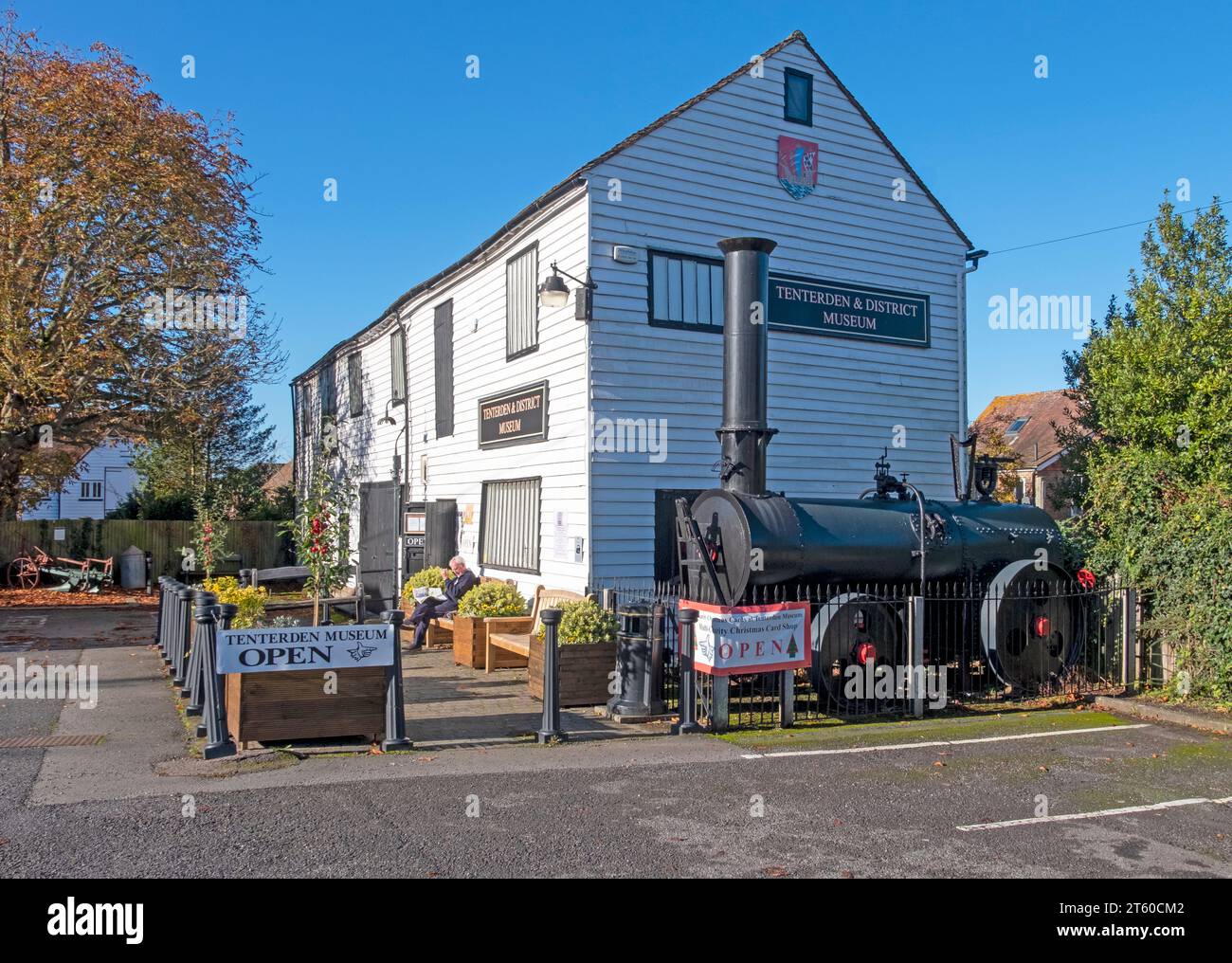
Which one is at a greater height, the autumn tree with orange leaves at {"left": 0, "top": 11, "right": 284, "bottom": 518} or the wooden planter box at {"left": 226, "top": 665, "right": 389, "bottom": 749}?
the autumn tree with orange leaves at {"left": 0, "top": 11, "right": 284, "bottom": 518}

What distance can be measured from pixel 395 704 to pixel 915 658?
5.10m

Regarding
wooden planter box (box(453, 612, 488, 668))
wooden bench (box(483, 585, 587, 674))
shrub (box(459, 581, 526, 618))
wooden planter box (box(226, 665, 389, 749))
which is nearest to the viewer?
wooden planter box (box(226, 665, 389, 749))

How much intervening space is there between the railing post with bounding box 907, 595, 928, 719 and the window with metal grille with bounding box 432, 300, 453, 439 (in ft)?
31.6

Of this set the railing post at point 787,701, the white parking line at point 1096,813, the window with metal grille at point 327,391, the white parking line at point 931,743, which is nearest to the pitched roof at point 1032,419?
the window with metal grille at point 327,391

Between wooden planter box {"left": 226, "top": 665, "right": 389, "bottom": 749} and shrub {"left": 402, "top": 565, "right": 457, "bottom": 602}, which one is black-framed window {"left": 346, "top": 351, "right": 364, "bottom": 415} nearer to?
shrub {"left": 402, "top": 565, "right": 457, "bottom": 602}

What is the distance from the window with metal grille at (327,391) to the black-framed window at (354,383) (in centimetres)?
121

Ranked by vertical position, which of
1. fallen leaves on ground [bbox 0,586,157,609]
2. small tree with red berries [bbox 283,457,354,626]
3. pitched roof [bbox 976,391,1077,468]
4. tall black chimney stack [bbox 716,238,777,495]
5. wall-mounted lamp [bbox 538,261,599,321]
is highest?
pitched roof [bbox 976,391,1077,468]

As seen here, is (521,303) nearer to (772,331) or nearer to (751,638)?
(772,331)

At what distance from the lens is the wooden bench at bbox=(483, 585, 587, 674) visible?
12023 mm

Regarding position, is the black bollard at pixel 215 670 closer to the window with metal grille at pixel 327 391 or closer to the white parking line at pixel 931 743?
the white parking line at pixel 931 743

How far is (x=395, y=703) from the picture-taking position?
830 cm

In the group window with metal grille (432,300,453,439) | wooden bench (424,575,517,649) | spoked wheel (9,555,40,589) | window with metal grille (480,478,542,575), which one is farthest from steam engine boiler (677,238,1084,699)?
spoked wheel (9,555,40,589)

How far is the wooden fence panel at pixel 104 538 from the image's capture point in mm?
24484
